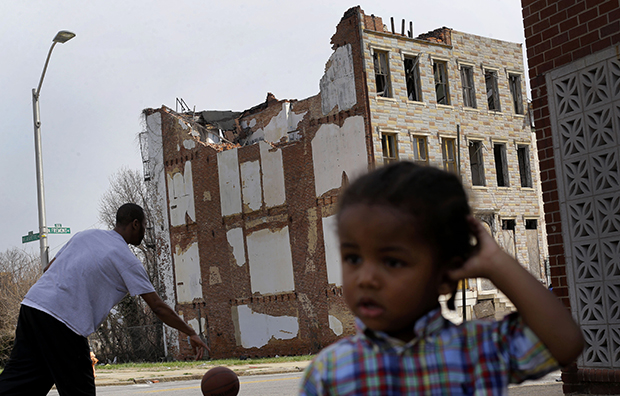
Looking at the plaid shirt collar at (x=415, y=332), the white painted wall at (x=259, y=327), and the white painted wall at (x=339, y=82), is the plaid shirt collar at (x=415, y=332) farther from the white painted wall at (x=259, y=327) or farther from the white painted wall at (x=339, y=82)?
the white painted wall at (x=259, y=327)

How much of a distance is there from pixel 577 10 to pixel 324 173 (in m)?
21.1

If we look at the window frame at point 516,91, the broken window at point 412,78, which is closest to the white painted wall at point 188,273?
the broken window at point 412,78

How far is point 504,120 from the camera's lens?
31.7 m

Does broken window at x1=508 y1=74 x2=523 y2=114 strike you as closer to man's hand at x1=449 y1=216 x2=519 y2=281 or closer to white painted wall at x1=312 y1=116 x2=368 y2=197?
white painted wall at x1=312 y1=116 x2=368 y2=197

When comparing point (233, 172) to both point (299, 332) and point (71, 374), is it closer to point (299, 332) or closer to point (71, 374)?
point (299, 332)

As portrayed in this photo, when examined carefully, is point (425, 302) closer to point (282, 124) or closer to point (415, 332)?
point (415, 332)

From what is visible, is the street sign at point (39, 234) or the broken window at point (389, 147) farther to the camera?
the broken window at point (389, 147)

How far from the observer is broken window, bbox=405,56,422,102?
1140 inches

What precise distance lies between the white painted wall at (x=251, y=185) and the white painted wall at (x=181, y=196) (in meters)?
3.06

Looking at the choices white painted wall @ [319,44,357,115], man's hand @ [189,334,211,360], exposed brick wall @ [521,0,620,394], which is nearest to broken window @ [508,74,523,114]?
white painted wall @ [319,44,357,115]

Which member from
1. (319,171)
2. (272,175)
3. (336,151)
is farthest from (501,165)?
(272,175)

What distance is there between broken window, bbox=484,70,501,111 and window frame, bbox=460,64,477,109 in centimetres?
109

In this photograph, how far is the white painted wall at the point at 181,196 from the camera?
105 ft

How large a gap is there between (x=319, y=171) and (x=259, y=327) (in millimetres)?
7160
